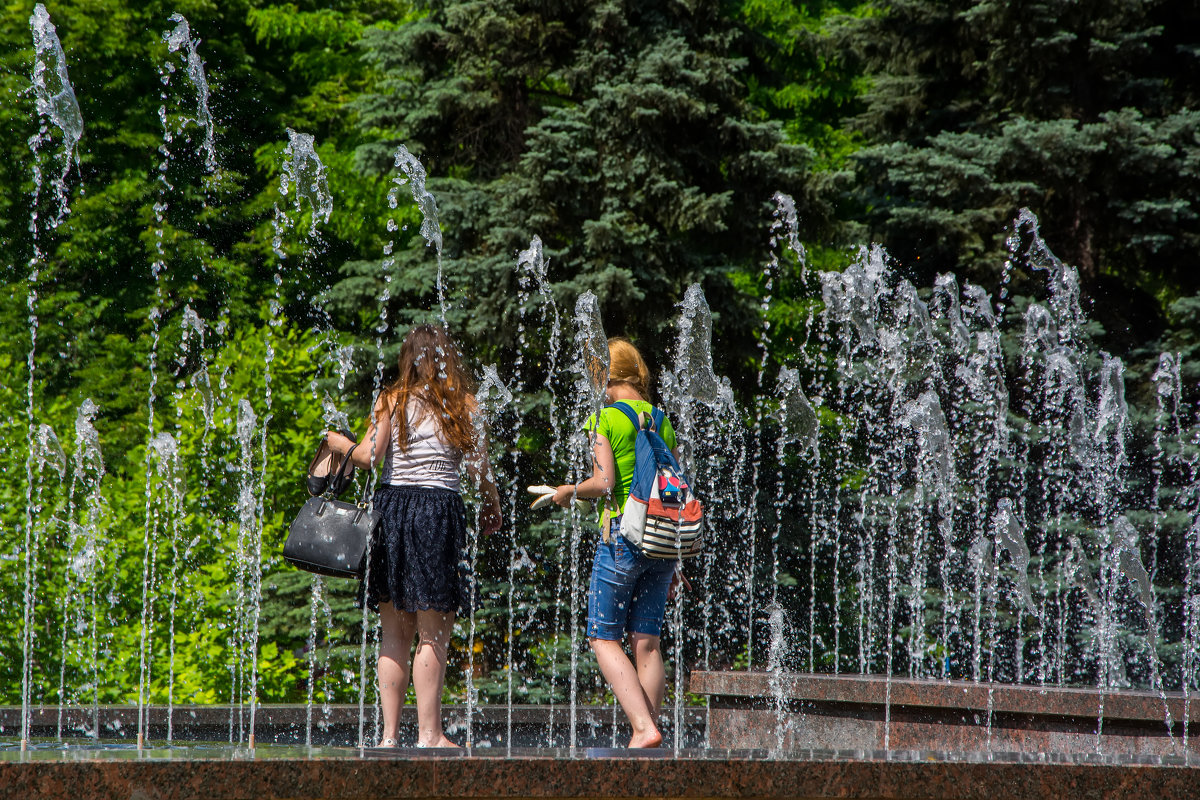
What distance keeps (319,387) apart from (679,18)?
15.9ft

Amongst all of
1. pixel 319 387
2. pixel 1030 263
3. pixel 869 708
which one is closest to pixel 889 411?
pixel 1030 263

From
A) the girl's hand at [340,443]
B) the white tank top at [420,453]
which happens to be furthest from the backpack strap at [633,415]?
the girl's hand at [340,443]

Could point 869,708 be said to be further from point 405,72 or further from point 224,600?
point 405,72

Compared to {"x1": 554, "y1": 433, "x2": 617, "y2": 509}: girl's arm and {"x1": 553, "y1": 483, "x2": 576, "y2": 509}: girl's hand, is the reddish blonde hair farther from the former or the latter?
{"x1": 553, "y1": 483, "x2": 576, "y2": 509}: girl's hand

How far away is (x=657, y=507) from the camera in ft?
14.7

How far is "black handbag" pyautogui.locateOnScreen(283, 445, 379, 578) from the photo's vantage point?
13.9 feet

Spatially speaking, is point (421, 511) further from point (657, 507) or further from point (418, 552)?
point (657, 507)

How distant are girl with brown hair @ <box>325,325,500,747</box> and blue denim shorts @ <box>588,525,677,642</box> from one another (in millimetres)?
466

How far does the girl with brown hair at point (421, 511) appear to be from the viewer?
4328 millimetres

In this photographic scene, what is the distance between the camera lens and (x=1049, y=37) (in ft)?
39.1

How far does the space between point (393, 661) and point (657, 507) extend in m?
1.05

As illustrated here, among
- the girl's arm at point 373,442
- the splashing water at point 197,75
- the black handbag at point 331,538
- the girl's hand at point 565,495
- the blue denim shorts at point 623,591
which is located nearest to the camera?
the black handbag at point 331,538

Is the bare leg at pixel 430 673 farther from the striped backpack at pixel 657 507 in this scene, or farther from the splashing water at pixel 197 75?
the splashing water at pixel 197 75

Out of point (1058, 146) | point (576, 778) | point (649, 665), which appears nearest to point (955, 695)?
point (649, 665)
